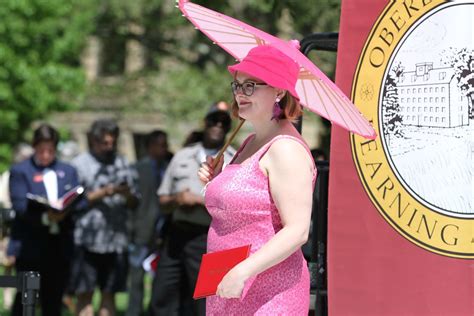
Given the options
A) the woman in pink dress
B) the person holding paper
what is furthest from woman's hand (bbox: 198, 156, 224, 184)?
the person holding paper

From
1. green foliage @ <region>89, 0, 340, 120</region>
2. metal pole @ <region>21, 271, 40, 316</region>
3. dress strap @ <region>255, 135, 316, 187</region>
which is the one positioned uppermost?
green foliage @ <region>89, 0, 340, 120</region>

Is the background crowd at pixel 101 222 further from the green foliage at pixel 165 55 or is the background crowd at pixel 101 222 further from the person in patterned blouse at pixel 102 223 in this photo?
the green foliage at pixel 165 55

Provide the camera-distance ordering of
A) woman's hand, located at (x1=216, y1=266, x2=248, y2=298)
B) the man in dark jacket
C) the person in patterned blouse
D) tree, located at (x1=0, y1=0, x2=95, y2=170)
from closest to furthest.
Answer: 1. woman's hand, located at (x1=216, y1=266, x2=248, y2=298)
2. the person in patterned blouse
3. the man in dark jacket
4. tree, located at (x1=0, y1=0, x2=95, y2=170)

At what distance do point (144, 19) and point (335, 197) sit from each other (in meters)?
17.2

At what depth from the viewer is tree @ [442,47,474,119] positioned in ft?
12.7

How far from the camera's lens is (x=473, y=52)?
153 inches

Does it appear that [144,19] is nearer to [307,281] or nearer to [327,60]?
[327,60]

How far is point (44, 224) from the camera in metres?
8.58

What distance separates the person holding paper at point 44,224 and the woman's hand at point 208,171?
13.6ft

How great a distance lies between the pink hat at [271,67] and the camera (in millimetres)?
3930

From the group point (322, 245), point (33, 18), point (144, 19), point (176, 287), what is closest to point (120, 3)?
point (144, 19)

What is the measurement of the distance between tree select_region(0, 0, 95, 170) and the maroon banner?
1792 cm

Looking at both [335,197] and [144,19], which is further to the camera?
[144,19]

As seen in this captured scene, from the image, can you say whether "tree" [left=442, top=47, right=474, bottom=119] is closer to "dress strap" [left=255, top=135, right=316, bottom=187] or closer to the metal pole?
"dress strap" [left=255, top=135, right=316, bottom=187]
